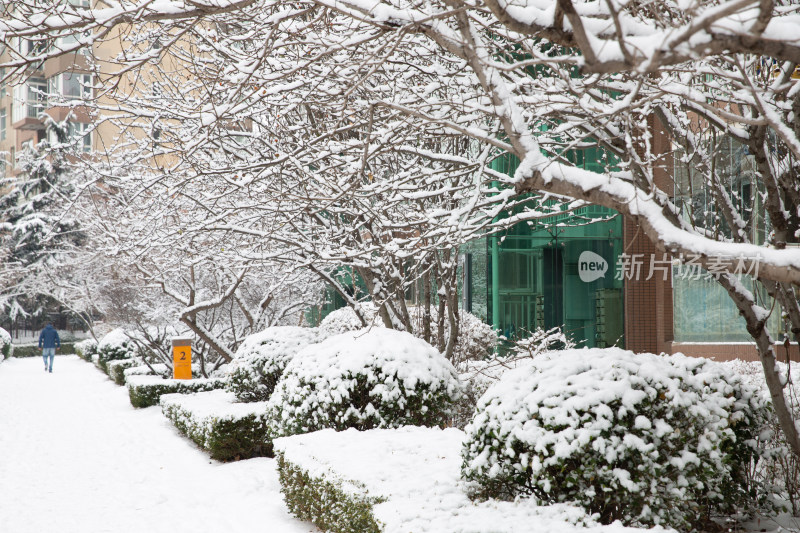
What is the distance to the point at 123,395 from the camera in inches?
719

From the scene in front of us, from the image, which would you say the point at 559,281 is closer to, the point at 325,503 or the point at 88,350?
the point at 325,503

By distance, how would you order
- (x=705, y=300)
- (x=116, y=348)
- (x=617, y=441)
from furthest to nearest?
(x=116, y=348)
(x=705, y=300)
(x=617, y=441)

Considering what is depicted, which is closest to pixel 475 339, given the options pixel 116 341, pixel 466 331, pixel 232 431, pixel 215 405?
pixel 466 331

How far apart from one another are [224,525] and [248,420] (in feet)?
9.55

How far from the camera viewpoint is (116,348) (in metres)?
25.4

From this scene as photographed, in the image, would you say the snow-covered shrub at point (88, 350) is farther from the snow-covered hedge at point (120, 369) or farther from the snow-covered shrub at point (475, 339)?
the snow-covered shrub at point (475, 339)

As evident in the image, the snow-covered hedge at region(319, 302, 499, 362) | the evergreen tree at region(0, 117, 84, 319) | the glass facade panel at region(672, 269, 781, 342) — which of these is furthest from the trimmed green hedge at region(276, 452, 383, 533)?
the evergreen tree at region(0, 117, 84, 319)

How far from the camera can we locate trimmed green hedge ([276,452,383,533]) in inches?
181

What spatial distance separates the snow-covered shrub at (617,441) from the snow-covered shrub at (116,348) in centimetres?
2224

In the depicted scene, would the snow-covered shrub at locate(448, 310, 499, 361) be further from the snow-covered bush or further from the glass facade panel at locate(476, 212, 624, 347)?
the snow-covered bush

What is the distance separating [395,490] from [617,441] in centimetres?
154

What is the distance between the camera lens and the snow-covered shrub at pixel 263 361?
1041 cm

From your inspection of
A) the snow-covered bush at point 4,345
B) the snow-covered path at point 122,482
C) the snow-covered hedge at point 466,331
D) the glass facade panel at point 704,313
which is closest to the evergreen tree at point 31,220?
the snow-covered bush at point 4,345

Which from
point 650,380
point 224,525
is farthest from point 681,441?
point 224,525
